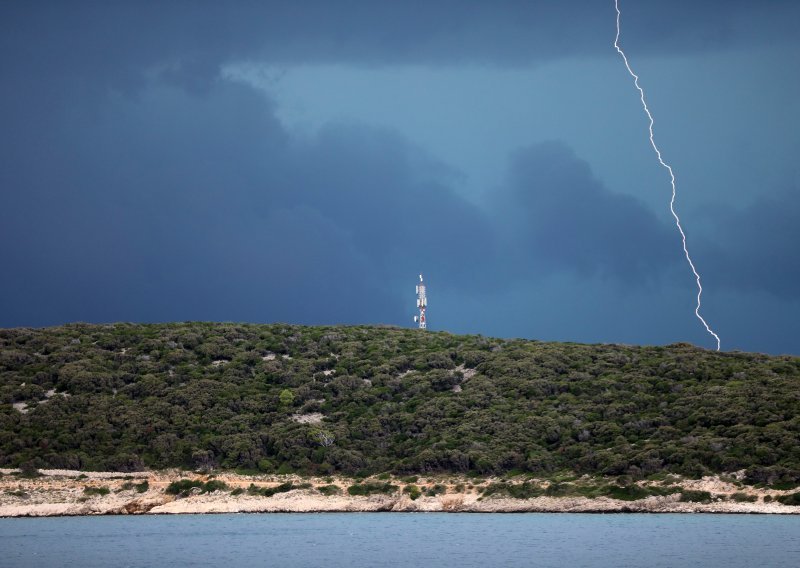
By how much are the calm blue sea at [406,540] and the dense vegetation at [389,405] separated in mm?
7891

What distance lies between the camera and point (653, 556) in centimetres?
5091

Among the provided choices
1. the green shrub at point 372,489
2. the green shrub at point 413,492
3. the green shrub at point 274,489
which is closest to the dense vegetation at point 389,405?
the green shrub at point 274,489

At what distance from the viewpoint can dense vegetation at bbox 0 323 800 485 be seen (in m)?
79.2

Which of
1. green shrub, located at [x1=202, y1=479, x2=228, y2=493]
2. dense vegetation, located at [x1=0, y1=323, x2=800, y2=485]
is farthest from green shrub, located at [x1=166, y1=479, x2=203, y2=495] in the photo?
dense vegetation, located at [x1=0, y1=323, x2=800, y2=485]

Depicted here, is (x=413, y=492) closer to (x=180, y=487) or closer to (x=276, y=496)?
(x=276, y=496)

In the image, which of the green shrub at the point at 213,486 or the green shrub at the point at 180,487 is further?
the green shrub at the point at 213,486

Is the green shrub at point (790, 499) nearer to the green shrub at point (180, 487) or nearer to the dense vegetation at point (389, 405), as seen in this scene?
the dense vegetation at point (389, 405)

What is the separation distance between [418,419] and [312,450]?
8218 mm

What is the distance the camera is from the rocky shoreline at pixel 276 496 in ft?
235

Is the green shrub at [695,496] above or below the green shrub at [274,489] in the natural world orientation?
below

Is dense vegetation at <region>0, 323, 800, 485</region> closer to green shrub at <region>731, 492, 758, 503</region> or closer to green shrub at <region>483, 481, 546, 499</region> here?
green shrub at <region>731, 492, 758, 503</region>

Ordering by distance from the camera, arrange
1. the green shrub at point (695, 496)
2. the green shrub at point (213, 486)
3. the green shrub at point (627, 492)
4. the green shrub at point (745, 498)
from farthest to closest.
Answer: the green shrub at point (213, 486) → the green shrub at point (627, 492) → the green shrub at point (695, 496) → the green shrub at point (745, 498)

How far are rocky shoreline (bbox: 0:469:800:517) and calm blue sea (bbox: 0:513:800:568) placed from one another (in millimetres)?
1632

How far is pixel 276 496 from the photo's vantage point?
7619 centimetres
